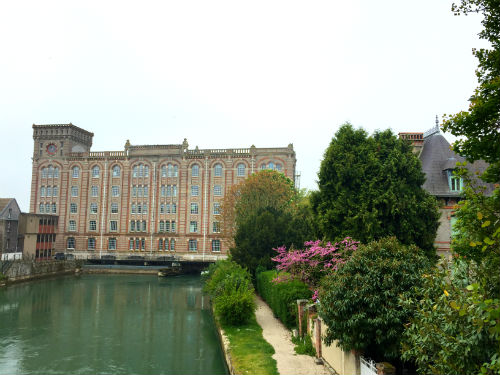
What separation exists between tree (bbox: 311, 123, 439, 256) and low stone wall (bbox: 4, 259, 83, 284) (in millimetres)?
40324

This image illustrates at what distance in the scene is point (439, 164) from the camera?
2466 centimetres

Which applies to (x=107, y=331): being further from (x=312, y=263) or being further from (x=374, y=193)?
(x=374, y=193)

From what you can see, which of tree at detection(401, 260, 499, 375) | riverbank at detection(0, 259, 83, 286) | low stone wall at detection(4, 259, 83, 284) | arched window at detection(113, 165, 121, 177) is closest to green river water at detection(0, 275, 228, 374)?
riverbank at detection(0, 259, 83, 286)

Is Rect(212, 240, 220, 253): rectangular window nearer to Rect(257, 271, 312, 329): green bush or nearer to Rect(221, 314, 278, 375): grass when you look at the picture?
Rect(257, 271, 312, 329): green bush

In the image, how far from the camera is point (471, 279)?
8.91 metres

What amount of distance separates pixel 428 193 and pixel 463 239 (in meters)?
12.0

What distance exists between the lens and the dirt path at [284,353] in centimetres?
1578

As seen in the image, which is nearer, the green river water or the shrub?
the green river water

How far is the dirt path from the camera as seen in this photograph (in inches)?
621

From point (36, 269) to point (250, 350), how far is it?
42.5 m

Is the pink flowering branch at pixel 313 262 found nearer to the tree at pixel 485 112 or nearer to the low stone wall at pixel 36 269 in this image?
the tree at pixel 485 112

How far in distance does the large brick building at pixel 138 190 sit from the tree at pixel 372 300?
156ft

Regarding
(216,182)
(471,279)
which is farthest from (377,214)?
(216,182)

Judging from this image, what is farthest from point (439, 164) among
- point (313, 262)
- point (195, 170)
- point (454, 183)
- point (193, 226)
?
point (195, 170)
